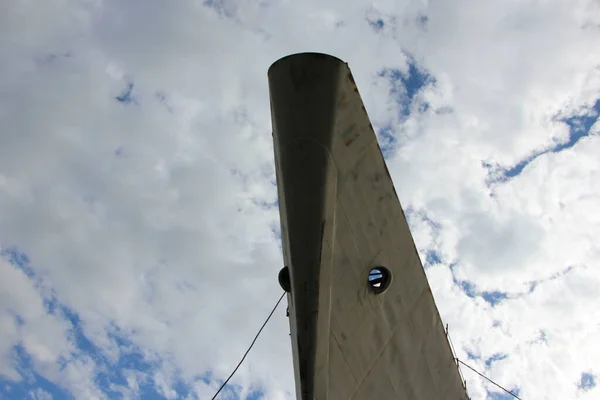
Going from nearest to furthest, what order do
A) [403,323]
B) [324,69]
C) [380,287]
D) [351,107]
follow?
[324,69] → [351,107] → [380,287] → [403,323]

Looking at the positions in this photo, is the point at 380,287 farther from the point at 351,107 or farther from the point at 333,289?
the point at 351,107

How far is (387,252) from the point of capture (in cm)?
847

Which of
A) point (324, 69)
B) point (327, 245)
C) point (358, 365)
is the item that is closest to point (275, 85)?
point (324, 69)

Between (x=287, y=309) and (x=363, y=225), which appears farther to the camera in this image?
(x=287, y=309)

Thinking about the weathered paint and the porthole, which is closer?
the weathered paint

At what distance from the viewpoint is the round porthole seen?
827 centimetres

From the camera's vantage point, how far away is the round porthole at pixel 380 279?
8273 mm

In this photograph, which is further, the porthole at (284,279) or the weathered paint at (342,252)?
the porthole at (284,279)

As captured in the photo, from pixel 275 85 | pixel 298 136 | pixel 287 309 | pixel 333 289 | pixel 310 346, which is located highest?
pixel 275 85

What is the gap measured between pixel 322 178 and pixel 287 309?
3116 millimetres

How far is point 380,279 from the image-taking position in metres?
8.33

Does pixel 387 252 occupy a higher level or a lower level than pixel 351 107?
lower

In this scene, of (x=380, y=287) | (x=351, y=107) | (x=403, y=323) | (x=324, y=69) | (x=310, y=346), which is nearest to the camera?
Result: (x=310, y=346)

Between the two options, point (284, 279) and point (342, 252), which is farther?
point (284, 279)
